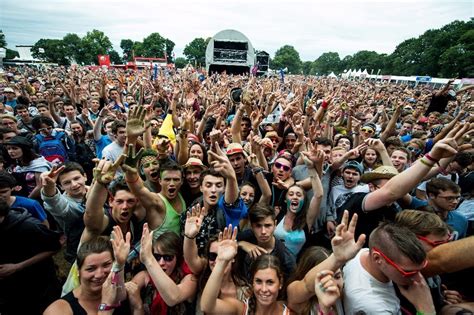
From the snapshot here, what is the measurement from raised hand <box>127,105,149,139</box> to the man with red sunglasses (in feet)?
7.56

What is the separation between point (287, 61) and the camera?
107438 mm

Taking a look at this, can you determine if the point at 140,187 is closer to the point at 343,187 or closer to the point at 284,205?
the point at 284,205

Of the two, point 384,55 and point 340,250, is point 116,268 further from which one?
point 384,55

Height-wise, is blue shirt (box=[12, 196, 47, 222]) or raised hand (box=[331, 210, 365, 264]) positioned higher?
raised hand (box=[331, 210, 365, 264])

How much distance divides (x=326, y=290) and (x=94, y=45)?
89307 mm

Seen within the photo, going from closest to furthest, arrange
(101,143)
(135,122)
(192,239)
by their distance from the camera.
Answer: (192,239)
(135,122)
(101,143)

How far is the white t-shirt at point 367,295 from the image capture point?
173cm

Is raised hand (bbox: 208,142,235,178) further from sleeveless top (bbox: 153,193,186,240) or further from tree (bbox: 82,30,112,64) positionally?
tree (bbox: 82,30,112,64)

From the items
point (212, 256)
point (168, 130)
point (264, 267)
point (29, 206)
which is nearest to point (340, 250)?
point (264, 267)

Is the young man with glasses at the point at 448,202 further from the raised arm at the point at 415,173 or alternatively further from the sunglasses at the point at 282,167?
the sunglasses at the point at 282,167

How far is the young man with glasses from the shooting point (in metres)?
3.02

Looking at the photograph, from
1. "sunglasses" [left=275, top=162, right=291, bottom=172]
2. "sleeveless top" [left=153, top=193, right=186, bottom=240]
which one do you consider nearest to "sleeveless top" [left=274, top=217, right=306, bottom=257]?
"sunglasses" [left=275, top=162, right=291, bottom=172]

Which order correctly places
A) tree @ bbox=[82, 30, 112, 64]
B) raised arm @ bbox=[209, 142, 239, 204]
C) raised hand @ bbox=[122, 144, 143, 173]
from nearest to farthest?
raised hand @ bbox=[122, 144, 143, 173] → raised arm @ bbox=[209, 142, 239, 204] → tree @ bbox=[82, 30, 112, 64]

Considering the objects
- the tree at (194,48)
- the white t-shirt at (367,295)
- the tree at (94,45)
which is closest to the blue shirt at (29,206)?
the white t-shirt at (367,295)
